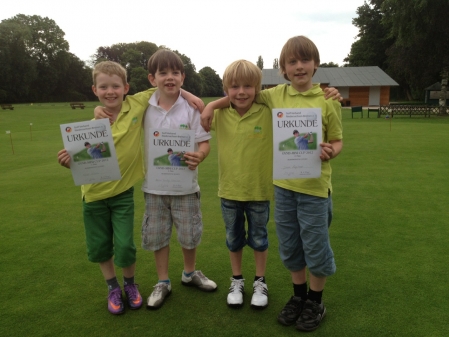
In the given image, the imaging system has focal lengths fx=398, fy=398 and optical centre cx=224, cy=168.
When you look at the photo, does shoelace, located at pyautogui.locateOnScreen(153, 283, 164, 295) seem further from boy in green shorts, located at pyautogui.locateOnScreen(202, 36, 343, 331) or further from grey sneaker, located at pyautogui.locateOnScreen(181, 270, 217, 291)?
boy in green shorts, located at pyautogui.locateOnScreen(202, 36, 343, 331)

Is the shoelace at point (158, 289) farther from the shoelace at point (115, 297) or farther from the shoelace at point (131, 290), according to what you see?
the shoelace at point (115, 297)

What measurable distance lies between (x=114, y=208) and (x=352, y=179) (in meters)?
4.74

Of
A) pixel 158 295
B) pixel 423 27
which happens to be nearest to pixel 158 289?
pixel 158 295

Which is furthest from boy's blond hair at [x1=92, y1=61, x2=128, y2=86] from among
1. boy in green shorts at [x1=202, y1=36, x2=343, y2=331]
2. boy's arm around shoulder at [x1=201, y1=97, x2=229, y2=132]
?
boy in green shorts at [x1=202, y1=36, x2=343, y2=331]

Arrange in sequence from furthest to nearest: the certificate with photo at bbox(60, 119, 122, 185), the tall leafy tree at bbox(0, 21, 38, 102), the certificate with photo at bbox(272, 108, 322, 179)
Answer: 1. the tall leafy tree at bbox(0, 21, 38, 102)
2. the certificate with photo at bbox(60, 119, 122, 185)
3. the certificate with photo at bbox(272, 108, 322, 179)

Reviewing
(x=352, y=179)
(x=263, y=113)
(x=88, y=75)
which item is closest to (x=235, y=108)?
(x=263, y=113)

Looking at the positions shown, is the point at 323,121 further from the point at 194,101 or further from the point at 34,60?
the point at 34,60

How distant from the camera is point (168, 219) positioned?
9.78 feet

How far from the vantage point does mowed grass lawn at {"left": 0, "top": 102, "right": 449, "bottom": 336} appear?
2.56 m

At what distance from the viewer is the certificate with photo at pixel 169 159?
106 inches

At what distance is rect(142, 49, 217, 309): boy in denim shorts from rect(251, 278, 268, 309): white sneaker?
347mm

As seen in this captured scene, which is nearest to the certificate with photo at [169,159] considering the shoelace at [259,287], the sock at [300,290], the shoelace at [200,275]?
the shoelace at [200,275]

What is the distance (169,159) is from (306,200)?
95cm

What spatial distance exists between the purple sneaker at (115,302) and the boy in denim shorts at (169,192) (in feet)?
0.63
